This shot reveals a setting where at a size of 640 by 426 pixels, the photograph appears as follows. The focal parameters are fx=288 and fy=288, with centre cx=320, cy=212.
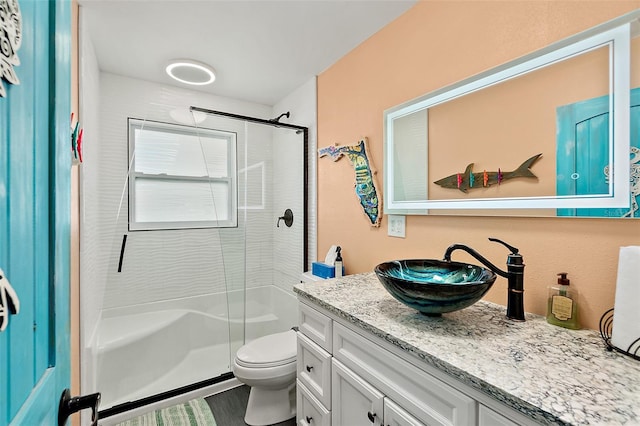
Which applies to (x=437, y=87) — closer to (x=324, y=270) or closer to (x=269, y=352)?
(x=324, y=270)

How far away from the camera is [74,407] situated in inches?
23.8

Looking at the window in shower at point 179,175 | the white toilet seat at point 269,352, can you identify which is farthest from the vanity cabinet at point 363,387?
the window in shower at point 179,175

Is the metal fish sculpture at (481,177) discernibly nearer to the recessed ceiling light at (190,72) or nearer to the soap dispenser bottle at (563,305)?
the soap dispenser bottle at (563,305)

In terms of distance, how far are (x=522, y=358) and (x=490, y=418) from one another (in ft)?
0.63

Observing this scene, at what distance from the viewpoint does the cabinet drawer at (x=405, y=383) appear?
0.76m

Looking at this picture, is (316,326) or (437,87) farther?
(437,87)

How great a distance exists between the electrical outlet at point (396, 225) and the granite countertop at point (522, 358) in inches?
21.8

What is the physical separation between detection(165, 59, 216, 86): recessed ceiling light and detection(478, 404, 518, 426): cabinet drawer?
261 centimetres

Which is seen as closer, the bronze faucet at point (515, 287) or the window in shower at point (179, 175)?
the bronze faucet at point (515, 287)

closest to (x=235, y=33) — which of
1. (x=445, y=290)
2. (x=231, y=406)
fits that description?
(x=445, y=290)

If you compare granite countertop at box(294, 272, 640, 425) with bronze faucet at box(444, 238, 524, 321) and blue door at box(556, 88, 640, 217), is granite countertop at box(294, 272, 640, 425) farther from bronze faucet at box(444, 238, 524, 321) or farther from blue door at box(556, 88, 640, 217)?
blue door at box(556, 88, 640, 217)

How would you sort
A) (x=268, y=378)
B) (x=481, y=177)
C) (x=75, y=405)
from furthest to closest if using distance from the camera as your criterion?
(x=268, y=378), (x=481, y=177), (x=75, y=405)

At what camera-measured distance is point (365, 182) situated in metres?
1.90

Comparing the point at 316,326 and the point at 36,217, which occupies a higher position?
the point at 36,217
